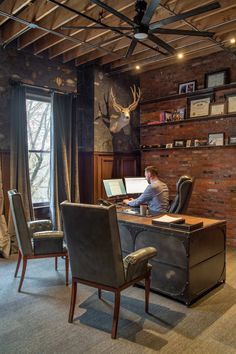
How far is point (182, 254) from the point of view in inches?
112

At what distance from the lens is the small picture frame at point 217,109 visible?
16.3 ft

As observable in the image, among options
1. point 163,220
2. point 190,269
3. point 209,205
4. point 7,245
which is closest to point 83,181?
point 7,245

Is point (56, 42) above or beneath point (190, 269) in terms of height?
above

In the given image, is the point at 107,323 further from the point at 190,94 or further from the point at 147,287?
the point at 190,94

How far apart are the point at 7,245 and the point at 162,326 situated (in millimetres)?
2763

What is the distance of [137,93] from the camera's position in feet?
20.6

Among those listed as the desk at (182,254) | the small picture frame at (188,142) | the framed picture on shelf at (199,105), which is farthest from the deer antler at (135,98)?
the desk at (182,254)

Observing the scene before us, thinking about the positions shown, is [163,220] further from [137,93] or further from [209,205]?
[137,93]

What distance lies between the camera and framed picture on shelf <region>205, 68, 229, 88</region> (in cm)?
496

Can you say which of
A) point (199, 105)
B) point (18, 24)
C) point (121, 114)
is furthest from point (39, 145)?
point (199, 105)

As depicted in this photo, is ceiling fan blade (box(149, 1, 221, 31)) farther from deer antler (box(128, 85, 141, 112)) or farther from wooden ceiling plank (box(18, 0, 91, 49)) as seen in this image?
deer antler (box(128, 85, 141, 112))

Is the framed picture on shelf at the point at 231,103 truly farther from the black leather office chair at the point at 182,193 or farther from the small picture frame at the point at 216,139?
the black leather office chair at the point at 182,193

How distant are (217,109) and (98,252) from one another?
367 centimetres

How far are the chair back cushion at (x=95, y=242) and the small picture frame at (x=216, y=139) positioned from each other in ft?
11.0
